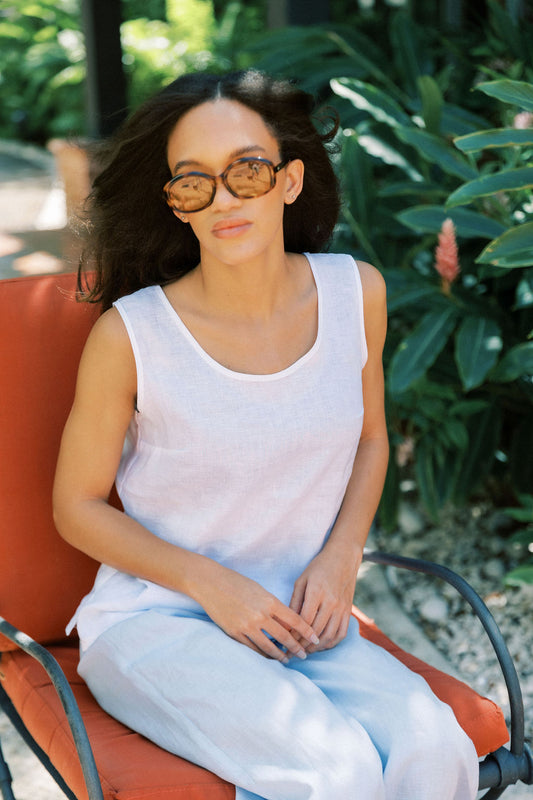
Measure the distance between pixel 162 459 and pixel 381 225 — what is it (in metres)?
1.97

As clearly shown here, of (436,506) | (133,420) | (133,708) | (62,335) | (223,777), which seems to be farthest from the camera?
(436,506)

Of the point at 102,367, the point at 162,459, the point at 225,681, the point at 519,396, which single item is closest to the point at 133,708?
the point at 225,681

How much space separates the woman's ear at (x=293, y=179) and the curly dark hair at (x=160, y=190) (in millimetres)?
30

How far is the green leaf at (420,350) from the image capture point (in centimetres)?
302

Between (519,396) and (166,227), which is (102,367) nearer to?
(166,227)

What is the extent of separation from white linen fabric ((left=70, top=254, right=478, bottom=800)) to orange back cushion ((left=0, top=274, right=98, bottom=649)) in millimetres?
257

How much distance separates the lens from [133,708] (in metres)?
1.88

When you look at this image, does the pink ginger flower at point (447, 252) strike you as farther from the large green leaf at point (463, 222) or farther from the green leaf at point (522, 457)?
the green leaf at point (522, 457)

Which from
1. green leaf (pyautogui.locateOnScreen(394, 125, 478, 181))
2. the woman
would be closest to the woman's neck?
the woman

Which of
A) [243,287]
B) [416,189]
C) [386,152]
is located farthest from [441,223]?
[243,287]

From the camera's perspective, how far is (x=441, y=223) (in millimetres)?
3070

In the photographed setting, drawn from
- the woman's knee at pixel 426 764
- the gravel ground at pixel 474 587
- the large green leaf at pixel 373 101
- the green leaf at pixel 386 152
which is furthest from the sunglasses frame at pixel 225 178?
the gravel ground at pixel 474 587

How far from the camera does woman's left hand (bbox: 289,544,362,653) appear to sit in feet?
6.41

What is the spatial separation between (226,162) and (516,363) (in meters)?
1.40
